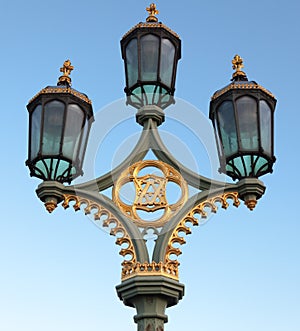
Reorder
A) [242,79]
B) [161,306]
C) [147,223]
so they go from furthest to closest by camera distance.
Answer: [242,79] → [147,223] → [161,306]

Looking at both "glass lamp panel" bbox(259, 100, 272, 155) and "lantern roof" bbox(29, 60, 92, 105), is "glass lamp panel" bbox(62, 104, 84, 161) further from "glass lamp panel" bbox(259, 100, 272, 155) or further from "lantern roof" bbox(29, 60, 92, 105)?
"glass lamp panel" bbox(259, 100, 272, 155)

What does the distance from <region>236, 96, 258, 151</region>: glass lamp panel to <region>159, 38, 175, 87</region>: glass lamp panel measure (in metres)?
0.98

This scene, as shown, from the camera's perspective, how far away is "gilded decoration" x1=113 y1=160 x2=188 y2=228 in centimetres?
622

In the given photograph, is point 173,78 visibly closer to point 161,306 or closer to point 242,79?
point 242,79

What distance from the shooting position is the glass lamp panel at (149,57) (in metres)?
6.97

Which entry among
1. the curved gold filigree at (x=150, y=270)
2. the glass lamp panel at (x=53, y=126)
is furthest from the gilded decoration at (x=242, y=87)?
the curved gold filigree at (x=150, y=270)

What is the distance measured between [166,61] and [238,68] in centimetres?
78

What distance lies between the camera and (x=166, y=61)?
713cm

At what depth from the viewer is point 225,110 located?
21.3ft

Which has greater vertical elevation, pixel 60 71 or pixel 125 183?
pixel 60 71

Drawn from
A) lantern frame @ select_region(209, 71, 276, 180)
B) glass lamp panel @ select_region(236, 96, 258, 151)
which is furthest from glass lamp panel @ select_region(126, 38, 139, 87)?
glass lamp panel @ select_region(236, 96, 258, 151)

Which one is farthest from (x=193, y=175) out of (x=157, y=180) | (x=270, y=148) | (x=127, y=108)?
(x=127, y=108)

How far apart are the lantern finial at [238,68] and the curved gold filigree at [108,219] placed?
6.68 ft

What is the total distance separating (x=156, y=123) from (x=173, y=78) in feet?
1.75
